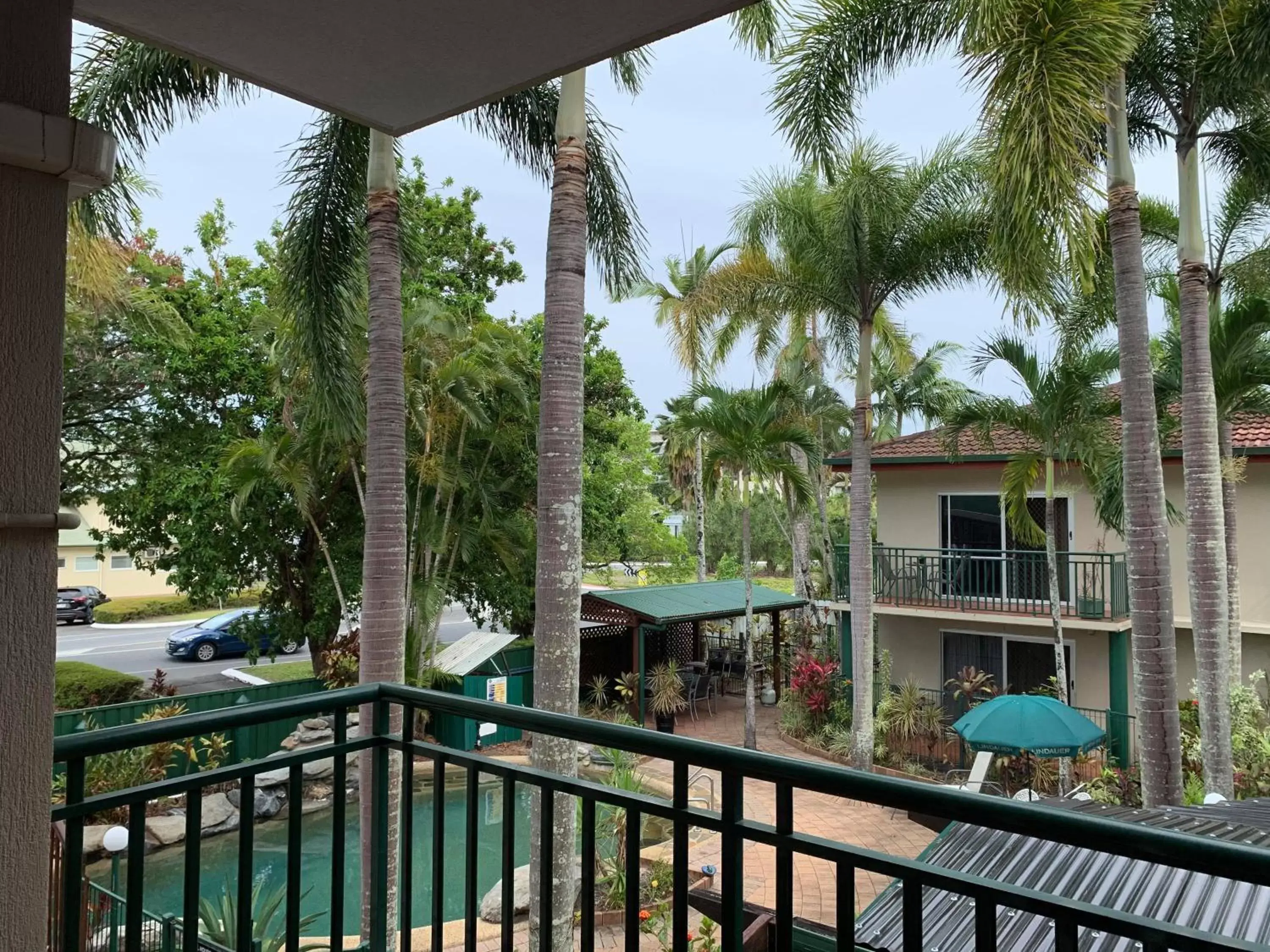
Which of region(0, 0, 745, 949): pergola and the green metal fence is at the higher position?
region(0, 0, 745, 949): pergola

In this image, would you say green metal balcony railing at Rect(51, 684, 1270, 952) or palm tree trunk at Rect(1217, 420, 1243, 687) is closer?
green metal balcony railing at Rect(51, 684, 1270, 952)

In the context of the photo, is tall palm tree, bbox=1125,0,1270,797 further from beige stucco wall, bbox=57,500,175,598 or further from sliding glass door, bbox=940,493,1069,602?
beige stucco wall, bbox=57,500,175,598

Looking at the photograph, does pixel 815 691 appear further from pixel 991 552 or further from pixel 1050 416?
pixel 1050 416

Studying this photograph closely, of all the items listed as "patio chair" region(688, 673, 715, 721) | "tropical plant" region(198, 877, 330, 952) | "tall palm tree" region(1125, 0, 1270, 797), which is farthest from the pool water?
"tall palm tree" region(1125, 0, 1270, 797)

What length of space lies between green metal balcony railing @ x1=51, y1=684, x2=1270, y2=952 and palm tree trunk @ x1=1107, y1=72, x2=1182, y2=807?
6.70m

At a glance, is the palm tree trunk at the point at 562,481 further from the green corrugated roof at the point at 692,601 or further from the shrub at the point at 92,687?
the shrub at the point at 92,687

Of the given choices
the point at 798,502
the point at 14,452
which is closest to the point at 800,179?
the point at 798,502

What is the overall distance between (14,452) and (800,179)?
506 inches

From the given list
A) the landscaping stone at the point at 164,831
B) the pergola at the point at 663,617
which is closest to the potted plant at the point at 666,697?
the pergola at the point at 663,617

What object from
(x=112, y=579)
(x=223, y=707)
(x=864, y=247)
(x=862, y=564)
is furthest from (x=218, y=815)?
(x=112, y=579)

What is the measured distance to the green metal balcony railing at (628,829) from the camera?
120 cm

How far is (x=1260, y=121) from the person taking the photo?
8875 millimetres

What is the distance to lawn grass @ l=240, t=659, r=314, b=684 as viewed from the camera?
18641 mm

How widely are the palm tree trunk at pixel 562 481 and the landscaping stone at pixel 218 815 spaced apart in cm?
625
